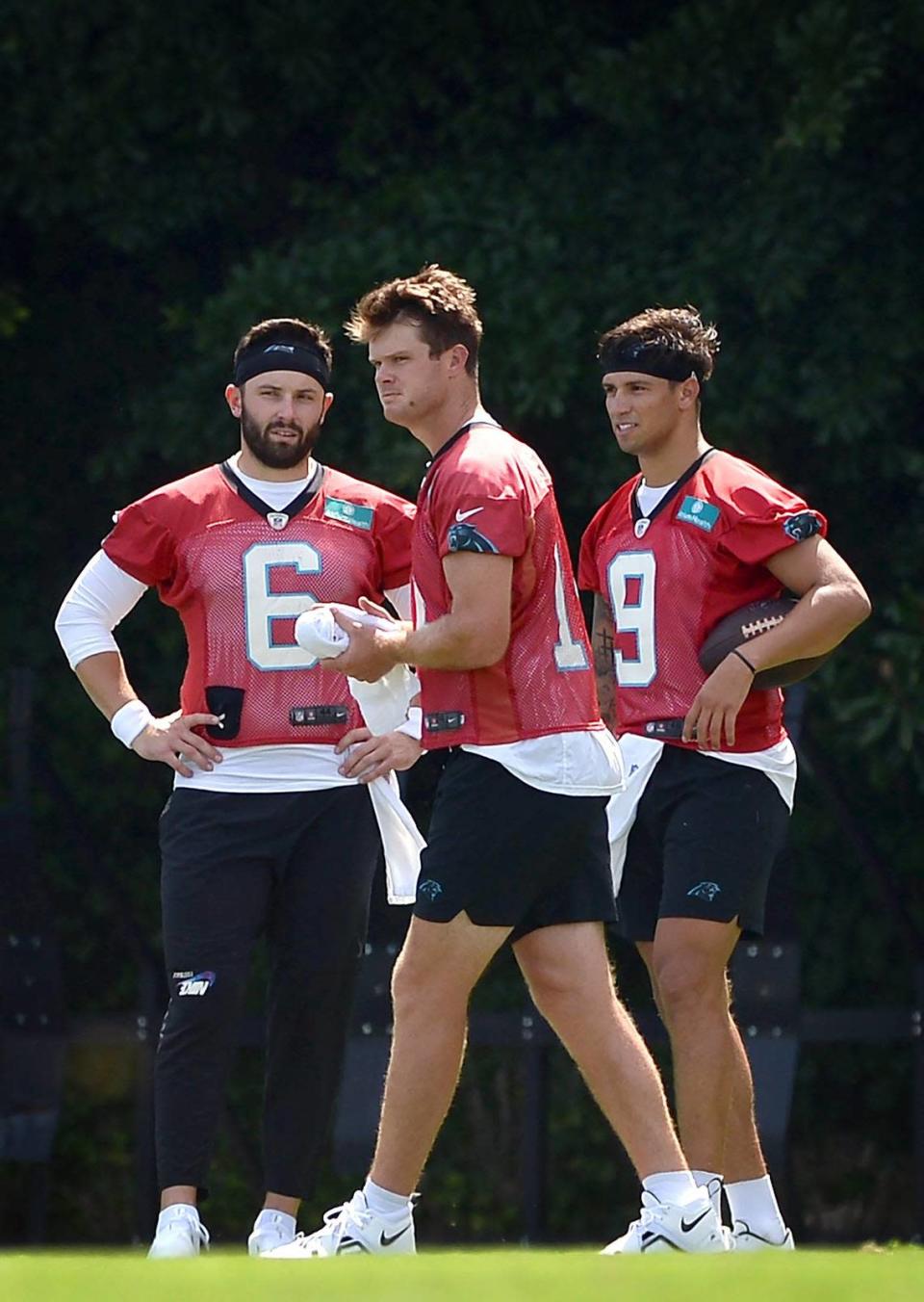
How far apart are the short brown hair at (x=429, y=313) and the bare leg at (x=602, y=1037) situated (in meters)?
1.24

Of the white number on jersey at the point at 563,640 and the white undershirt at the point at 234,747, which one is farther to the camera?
the white undershirt at the point at 234,747

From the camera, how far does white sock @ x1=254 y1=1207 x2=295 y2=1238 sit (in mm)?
6129

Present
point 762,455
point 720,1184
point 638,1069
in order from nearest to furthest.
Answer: point 638,1069 < point 720,1184 < point 762,455

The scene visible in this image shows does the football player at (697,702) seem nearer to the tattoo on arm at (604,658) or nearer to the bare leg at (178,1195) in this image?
the tattoo on arm at (604,658)

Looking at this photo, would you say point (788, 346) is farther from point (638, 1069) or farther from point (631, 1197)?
point (638, 1069)

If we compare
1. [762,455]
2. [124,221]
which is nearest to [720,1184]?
[762,455]

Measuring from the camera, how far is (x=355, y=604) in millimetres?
6258

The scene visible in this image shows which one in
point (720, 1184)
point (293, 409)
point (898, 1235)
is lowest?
point (898, 1235)

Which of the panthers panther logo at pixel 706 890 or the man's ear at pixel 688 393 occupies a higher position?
the man's ear at pixel 688 393

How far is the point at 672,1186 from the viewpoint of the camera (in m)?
5.27

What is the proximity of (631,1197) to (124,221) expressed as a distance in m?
4.35

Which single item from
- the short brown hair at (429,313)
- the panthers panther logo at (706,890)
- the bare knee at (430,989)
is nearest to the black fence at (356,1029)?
the panthers panther logo at (706,890)

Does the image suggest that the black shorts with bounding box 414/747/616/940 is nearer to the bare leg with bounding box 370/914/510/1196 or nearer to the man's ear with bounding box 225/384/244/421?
the bare leg with bounding box 370/914/510/1196

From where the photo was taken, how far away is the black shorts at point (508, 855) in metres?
5.34
